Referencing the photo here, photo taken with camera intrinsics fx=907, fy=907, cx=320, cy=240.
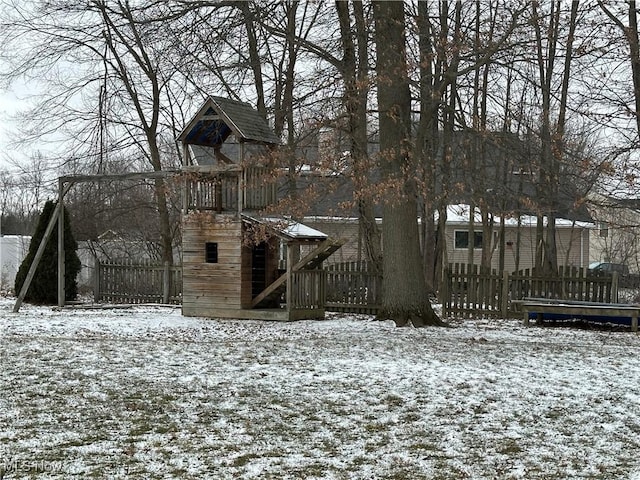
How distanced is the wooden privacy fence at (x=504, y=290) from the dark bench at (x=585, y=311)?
113 centimetres

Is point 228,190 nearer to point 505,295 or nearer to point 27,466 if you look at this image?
point 505,295

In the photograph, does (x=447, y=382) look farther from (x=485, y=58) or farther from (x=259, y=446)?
(x=485, y=58)

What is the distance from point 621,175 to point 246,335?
26.5ft

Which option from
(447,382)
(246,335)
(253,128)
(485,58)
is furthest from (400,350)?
(253,128)

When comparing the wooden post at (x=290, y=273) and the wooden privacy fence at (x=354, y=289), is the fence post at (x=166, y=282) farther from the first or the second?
the wooden post at (x=290, y=273)

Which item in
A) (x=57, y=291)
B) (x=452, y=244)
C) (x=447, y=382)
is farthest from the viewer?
(x=452, y=244)

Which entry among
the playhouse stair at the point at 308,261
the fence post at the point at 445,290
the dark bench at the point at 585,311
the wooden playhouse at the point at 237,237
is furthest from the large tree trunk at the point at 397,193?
the fence post at the point at 445,290

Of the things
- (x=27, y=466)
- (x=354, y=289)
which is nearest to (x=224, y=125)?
(x=354, y=289)

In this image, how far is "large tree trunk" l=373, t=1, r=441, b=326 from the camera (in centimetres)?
1867

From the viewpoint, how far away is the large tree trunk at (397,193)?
18672 millimetres

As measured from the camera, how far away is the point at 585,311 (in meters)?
20.0

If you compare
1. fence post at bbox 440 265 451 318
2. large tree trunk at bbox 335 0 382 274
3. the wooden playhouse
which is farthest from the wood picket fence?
fence post at bbox 440 265 451 318

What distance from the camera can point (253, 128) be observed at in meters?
22.1

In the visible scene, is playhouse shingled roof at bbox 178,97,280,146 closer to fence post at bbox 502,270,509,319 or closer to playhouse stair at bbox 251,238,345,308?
playhouse stair at bbox 251,238,345,308
